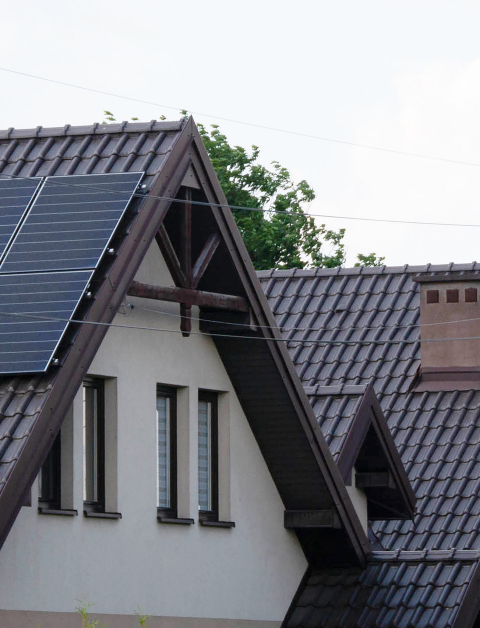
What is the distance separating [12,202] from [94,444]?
2.38 m

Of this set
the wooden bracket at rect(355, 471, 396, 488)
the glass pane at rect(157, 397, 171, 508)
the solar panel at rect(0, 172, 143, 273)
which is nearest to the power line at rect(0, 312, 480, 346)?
the solar panel at rect(0, 172, 143, 273)

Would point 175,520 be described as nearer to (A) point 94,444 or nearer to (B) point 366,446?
(A) point 94,444

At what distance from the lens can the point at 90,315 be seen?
47.6ft

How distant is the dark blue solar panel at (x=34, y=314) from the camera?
14297 mm

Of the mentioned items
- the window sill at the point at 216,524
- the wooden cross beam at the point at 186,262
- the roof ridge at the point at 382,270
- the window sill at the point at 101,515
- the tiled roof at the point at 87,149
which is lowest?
the window sill at the point at 101,515

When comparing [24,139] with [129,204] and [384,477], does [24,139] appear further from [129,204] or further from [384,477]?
[384,477]

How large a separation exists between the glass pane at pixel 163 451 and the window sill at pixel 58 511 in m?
1.87

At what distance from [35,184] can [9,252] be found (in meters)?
0.97

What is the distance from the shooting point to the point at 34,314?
575 inches

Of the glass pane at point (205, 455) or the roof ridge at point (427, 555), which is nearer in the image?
the glass pane at point (205, 455)

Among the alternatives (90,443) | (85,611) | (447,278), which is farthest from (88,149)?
(447,278)

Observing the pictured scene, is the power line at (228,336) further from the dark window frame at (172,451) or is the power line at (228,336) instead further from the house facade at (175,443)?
the dark window frame at (172,451)

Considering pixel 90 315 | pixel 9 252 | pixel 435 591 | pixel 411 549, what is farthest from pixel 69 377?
pixel 411 549

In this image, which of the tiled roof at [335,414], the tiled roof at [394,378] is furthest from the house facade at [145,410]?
the tiled roof at [394,378]
